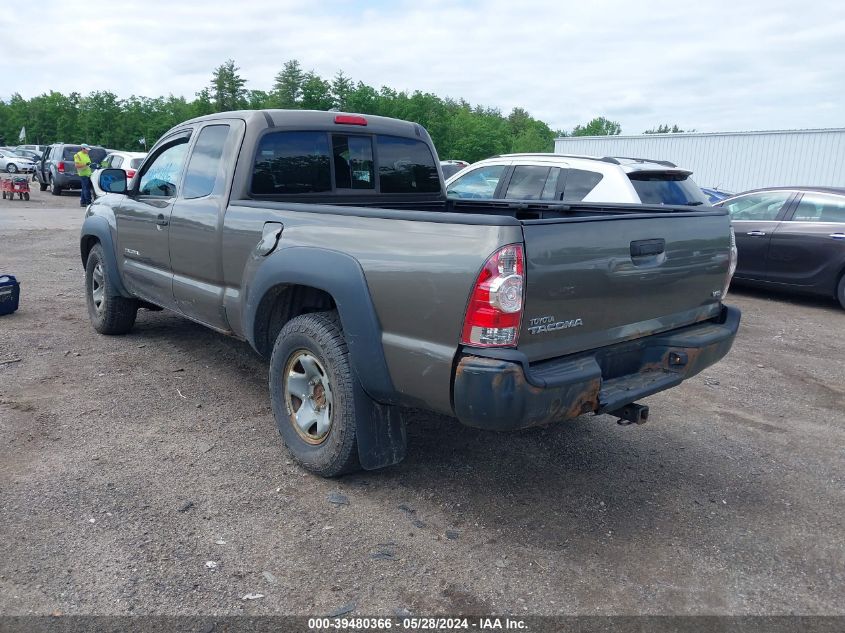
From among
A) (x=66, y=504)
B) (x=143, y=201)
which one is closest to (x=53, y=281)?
(x=143, y=201)

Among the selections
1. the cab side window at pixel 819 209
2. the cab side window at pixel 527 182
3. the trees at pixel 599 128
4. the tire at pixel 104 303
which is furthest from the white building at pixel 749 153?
the trees at pixel 599 128

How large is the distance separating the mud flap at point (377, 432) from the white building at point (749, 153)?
21.4m

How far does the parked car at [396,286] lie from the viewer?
9.55ft

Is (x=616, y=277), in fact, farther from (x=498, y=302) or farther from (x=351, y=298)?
(x=351, y=298)

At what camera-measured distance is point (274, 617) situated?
8.89ft

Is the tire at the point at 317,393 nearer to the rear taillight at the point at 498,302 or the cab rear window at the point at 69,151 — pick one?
the rear taillight at the point at 498,302

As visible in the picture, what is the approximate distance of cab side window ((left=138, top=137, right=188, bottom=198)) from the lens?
5161mm

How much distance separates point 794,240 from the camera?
30.4 ft

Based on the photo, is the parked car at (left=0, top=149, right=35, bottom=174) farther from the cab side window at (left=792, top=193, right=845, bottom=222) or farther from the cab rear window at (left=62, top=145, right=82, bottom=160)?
the cab side window at (left=792, top=193, right=845, bottom=222)

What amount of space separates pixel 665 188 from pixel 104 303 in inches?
231

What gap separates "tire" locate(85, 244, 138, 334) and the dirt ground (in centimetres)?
68

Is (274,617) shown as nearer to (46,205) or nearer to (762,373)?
(762,373)

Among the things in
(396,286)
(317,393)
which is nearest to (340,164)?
(317,393)

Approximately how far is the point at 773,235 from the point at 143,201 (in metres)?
7.98
